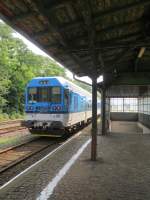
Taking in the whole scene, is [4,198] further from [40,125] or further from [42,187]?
[40,125]

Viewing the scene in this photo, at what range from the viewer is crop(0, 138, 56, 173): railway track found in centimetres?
1024

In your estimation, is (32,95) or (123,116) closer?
(32,95)

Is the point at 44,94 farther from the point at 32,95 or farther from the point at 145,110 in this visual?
the point at 145,110

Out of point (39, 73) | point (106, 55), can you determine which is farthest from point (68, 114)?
point (39, 73)

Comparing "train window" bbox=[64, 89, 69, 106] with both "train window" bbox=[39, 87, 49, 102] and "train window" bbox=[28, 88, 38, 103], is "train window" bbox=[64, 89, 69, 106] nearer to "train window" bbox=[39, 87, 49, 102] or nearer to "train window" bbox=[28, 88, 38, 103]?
"train window" bbox=[39, 87, 49, 102]

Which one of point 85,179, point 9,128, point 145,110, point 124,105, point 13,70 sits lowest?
point 85,179

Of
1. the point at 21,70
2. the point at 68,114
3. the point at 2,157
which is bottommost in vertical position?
the point at 2,157

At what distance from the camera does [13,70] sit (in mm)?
41969

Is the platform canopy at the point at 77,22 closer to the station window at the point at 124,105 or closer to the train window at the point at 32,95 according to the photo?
the train window at the point at 32,95

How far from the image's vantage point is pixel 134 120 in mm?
32531

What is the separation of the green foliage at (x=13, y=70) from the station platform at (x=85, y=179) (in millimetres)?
26043

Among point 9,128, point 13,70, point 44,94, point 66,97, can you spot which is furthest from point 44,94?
point 13,70

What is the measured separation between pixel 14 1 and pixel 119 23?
344cm

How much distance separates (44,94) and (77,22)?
838 cm
